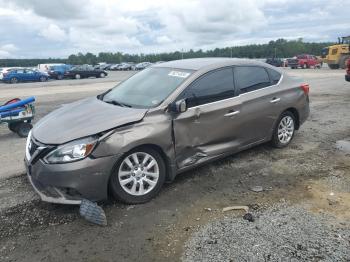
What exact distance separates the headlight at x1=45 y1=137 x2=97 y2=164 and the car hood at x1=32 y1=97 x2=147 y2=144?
0.08 metres

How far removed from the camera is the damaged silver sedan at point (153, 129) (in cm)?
403

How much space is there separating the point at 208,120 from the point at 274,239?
1.89 meters

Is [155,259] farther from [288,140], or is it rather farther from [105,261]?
[288,140]

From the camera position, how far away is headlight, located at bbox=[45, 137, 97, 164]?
3.97 m

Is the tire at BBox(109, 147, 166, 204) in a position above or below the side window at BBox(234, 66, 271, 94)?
below

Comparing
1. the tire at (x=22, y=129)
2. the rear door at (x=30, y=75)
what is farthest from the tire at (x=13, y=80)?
the tire at (x=22, y=129)

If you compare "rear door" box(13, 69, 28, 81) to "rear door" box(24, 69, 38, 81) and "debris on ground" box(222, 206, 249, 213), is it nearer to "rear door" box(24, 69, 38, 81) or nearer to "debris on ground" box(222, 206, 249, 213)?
"rear door" box(24, 69, 38, 81)

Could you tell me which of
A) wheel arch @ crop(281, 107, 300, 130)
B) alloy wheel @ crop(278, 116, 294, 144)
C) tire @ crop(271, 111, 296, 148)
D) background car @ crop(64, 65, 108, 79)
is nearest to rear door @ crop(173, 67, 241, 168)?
tire @ crop(271, 111, 296, 148)

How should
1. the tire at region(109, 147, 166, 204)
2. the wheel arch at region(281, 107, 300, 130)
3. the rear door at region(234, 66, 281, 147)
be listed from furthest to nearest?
1. the wheel arch at region(281, 107, 300, 130)
2. the rear door at region(234, 66, 281, 147)
3. the tire at region(109, 147, 166, 204)

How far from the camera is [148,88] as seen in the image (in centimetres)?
518

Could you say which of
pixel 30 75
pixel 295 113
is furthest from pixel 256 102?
pixel 30 75

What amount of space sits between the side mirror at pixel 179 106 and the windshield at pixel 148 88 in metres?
0.21

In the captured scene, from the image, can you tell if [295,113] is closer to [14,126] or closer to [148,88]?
[148,88]

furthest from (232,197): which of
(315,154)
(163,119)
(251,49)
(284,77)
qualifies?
(251,49)
